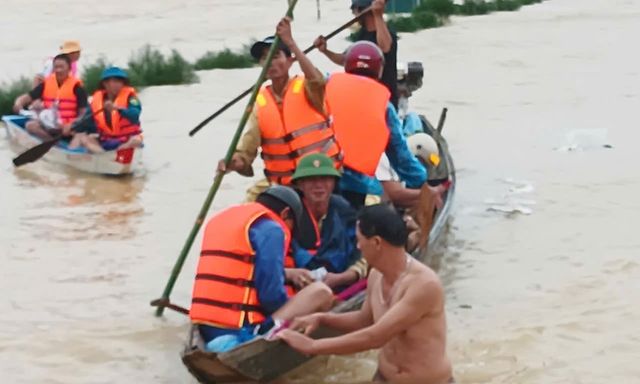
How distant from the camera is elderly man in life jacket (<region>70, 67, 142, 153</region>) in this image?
1273 cm

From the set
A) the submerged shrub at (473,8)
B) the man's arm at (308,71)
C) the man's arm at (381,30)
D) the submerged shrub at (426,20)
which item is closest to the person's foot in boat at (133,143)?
the man's arm at (381,30)

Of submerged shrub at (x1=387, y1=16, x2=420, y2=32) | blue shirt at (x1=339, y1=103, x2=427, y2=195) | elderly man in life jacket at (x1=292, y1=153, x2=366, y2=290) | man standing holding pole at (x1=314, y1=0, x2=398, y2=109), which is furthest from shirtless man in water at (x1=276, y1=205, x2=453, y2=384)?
submerged shrub at (x1=387, y1=16, x2=420, y2=32)

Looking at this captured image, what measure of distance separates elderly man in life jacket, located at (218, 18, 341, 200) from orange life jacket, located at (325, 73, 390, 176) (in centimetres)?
34

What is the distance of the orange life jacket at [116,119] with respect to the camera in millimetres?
12781

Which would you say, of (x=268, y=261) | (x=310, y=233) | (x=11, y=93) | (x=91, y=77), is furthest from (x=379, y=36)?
(x=91, y=77)

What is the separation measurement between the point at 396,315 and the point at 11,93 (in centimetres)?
1300

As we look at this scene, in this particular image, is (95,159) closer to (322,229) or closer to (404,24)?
(322,229)

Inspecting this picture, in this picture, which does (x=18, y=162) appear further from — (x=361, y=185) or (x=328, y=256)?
(x=328, y=256)

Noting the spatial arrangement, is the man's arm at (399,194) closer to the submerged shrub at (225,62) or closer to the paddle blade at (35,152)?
the paddle blade at (35,152)

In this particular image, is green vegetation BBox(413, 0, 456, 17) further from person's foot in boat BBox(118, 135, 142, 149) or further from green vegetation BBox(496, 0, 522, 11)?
person's foot in boat BBox(118, 135, 142, 149)

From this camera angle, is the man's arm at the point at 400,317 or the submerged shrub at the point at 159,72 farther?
the submerged shrub at the point at 159,72

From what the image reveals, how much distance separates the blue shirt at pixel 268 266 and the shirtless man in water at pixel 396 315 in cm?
52

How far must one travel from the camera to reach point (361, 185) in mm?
8203

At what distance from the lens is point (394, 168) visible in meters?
8.79
